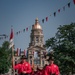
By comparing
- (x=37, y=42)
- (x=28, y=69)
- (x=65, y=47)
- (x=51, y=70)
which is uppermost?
(x=37, y=42)

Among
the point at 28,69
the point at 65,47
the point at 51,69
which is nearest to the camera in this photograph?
the point at 51,69

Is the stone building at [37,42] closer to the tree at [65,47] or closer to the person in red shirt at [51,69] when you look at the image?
the tree at [65,47]

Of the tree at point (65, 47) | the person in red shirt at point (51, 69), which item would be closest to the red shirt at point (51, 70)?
the person in red shirt at point (51, 69)

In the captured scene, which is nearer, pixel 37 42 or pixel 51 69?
pixel 51 69

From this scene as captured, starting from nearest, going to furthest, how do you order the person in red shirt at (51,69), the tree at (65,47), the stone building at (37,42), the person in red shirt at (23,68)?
the person in red shirt at (51,69)
the person in red shirt at (23,68)
the tree at (65,47)
the stone building at (37,42)

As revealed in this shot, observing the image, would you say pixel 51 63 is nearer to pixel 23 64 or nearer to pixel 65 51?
pixel 23 64

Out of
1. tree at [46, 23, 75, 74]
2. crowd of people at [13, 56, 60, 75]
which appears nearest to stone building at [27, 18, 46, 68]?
tree at [46, 23, 75, 74]

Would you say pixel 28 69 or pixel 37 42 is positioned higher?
pixel 37 42

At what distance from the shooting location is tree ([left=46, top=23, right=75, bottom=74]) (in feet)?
182

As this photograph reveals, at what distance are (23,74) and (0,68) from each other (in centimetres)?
7235

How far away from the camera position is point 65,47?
187 ft

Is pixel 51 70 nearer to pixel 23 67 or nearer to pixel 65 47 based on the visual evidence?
pixel 23 67

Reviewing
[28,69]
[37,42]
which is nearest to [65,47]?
[28,69]

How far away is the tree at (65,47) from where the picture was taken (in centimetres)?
5559
